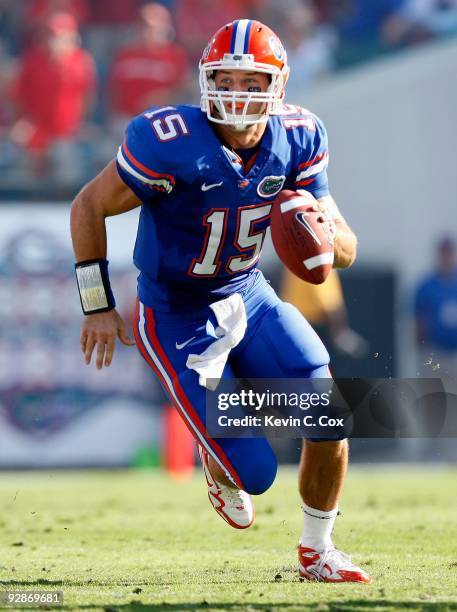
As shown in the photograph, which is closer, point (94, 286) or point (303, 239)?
point (303, 239)

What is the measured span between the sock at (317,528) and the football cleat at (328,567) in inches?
0.8

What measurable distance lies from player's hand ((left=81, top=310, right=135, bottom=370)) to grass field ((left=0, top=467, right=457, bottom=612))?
76 cm

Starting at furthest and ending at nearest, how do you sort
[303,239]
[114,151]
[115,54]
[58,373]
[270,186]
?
[115,54], [114,151], [58,373], [270,186], [303,239]

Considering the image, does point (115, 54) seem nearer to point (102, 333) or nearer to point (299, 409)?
point (102, 333)

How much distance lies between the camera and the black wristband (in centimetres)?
418

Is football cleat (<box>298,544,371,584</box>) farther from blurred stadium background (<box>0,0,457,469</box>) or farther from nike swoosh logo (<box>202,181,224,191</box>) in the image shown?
blurred stadium background (<box>0,0,457,469</box>)

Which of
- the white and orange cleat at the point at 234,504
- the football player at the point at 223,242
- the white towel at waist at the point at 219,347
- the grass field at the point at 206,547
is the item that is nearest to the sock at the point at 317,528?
the football player at the point at 223,242

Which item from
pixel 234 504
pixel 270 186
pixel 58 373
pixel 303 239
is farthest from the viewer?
pixel 58 373

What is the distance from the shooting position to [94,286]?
4184 mm

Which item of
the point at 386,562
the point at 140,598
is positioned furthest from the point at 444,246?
the point at 140,598

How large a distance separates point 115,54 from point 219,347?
7.06 m

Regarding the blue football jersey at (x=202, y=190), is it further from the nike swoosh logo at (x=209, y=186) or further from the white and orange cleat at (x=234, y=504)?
the white and orange cleat at (x=234, y=504)

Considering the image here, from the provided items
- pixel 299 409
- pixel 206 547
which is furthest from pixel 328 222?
pixel 206 547

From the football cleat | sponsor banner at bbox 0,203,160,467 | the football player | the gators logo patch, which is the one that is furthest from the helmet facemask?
sponsor banner at bbox 0,203,160,467
